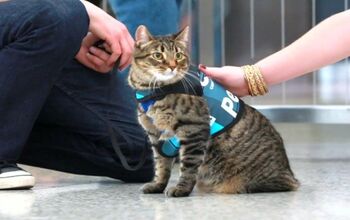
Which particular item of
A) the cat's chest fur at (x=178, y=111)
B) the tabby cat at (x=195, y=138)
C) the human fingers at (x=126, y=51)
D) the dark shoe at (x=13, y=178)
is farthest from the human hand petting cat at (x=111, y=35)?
the dark shoe at (x=13, y=178)

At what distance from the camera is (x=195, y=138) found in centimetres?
155

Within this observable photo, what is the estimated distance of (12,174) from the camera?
1716 millimetres

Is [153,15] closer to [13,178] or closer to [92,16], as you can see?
[92,16]

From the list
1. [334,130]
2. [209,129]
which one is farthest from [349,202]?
[334,130]

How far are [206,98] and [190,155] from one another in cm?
13

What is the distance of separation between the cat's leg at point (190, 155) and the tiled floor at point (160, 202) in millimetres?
28

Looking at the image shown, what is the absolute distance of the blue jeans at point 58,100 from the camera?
5.56 feet

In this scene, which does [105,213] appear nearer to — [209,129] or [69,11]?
[209,129]

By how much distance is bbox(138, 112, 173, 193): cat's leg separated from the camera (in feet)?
5.35

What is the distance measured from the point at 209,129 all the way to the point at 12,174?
19.3 inches

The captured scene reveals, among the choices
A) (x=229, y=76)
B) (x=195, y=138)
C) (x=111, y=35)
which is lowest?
(x=195, y=138)

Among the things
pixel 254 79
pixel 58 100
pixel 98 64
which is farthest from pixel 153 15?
pixel 254 79

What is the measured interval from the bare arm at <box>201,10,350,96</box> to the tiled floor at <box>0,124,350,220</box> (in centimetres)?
28

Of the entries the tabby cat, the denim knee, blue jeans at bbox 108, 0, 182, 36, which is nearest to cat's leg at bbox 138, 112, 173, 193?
the tabby cat
